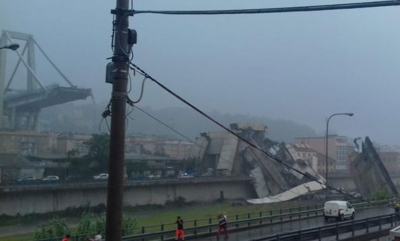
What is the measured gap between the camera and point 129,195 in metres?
72.4

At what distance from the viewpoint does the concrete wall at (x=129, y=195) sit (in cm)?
5991

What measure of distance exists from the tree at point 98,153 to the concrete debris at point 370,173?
129 ft

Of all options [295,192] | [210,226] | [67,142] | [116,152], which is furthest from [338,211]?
[67,142]

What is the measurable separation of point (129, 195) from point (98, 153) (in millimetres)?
20704

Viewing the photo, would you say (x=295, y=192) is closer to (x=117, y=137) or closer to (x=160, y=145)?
(x=117, y=137)

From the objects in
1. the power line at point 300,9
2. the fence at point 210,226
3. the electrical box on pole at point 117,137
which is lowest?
the fence at point 210,226

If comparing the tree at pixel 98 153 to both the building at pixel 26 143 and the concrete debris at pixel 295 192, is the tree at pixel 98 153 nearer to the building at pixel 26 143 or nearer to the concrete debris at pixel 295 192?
the building at pixel 26 143

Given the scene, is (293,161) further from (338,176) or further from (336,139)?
(336,139)

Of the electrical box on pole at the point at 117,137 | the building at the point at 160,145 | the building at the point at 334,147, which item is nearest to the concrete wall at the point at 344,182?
the building at the point at 160,145

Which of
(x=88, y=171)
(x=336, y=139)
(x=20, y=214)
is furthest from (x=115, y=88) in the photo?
(x=336, y=139)

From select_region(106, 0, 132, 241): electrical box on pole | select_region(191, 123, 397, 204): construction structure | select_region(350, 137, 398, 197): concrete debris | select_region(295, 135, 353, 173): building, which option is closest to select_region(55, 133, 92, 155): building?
select_region(191, 123, 397, 204): construction structure

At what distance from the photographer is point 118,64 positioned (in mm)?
7262

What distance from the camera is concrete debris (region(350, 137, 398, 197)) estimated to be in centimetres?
7481

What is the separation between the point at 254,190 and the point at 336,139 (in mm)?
110286
